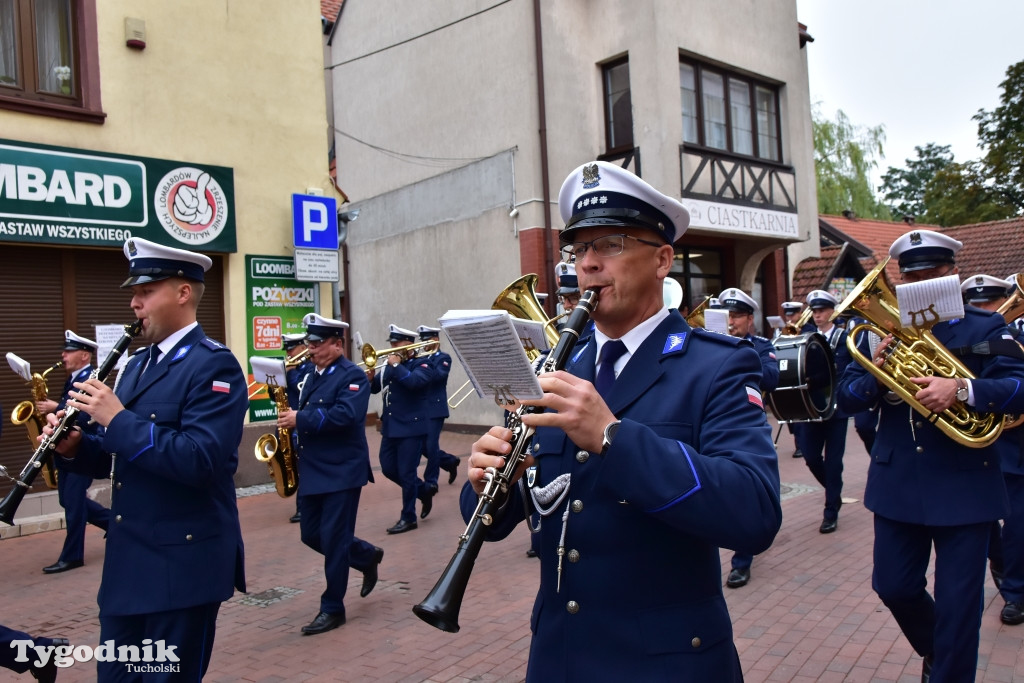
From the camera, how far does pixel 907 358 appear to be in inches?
160

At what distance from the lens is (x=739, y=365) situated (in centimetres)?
208

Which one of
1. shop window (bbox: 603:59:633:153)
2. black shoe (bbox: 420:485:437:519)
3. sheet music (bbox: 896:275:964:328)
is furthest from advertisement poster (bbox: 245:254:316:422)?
sheet music (bbox: 896:275:964:328)

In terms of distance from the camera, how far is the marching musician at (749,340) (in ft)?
19.8

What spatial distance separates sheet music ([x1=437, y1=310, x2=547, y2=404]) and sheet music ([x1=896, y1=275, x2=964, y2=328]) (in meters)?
2.80

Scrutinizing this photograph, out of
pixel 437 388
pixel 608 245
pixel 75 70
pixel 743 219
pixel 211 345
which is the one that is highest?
pixel 75 70

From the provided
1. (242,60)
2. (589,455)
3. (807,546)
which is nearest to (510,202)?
(242,60)

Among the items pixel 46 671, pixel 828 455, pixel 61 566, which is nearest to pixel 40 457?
pixel 46 671

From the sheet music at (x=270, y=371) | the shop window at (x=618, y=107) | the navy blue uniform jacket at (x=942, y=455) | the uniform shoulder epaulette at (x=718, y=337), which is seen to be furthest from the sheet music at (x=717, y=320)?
the shop window at (x=618, y=107)

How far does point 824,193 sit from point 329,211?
24575mm

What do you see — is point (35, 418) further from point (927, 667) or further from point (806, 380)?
point (927, 667)

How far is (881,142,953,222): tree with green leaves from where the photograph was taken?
6831 centimetres

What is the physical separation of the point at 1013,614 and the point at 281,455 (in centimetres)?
537

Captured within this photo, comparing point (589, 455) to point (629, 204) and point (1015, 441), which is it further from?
point (1015, 441)

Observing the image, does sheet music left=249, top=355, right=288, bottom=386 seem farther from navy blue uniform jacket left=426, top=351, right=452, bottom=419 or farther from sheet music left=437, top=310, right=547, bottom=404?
sheet music left=437, top=310, right=547, bottom=404
